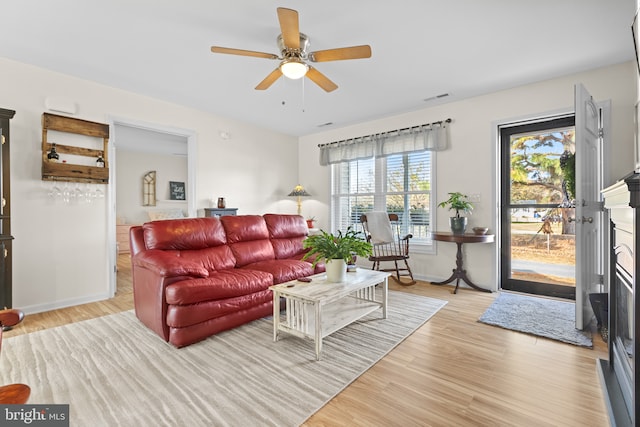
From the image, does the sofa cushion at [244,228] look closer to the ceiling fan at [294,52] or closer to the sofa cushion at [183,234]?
the sofa cushion at [183,234]

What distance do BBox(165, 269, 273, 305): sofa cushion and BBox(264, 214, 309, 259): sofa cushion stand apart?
91cm

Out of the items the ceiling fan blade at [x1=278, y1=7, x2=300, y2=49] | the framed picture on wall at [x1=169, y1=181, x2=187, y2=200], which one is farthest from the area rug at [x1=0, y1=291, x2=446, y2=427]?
the framed picture on wall at [x1=169, y1=181, x2=187, y2=200]

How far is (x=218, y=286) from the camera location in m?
2.45

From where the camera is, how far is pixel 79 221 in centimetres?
349

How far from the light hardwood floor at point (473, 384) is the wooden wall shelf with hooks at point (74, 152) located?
161 centimetres

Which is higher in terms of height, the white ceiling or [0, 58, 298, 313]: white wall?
the white ceiling

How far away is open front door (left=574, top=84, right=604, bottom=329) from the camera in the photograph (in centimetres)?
252

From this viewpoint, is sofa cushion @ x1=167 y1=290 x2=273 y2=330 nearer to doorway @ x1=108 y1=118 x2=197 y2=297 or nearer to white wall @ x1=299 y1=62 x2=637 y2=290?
doorway @ x1=108 y1=118 x2=197 y2=297

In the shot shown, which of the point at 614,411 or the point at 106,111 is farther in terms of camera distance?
the point at 106,111

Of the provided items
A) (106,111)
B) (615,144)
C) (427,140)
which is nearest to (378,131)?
(427,140)

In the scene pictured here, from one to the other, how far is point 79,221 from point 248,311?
2.47m

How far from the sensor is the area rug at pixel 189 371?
1.58 metres

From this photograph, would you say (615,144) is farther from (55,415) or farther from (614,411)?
(55,415)

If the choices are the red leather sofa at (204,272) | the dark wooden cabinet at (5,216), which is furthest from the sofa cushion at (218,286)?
the dark wooden cabinet at (5,216)
